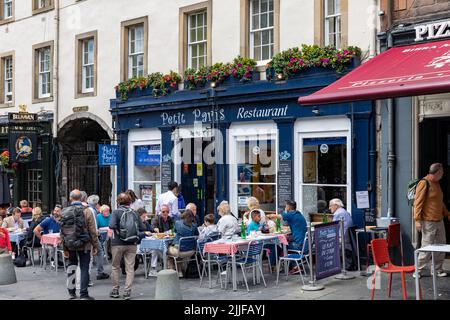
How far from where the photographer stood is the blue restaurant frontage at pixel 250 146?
13.4 metres

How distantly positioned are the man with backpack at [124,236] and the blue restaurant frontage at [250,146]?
5140 mm

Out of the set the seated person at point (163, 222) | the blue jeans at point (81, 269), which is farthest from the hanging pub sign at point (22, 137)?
the blue jeans at point (81, 269)

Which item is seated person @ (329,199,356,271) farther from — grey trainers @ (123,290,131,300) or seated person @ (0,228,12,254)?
seated person @ (0,228,12,254)

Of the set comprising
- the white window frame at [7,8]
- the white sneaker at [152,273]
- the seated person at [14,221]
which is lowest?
the white sneaker at [152,273]

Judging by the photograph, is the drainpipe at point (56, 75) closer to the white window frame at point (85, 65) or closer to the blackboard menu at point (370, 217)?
the white window frame at point (85, 65)

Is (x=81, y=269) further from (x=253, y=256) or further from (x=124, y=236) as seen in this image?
(x=253, y=256)

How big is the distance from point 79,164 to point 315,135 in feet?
34.1

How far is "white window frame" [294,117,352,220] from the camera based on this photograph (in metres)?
13.4

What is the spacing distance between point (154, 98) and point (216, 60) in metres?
2.46

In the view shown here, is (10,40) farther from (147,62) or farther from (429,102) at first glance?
(429,102)

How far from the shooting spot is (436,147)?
12492 mm

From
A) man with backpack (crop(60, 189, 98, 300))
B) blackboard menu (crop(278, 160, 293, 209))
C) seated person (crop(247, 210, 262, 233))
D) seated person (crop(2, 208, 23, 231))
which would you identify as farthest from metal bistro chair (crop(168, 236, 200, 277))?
seated person (crop(2, 208, 23, 231))

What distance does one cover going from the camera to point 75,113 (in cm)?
2030

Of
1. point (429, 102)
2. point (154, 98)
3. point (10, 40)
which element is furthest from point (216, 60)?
point (10, 40)
